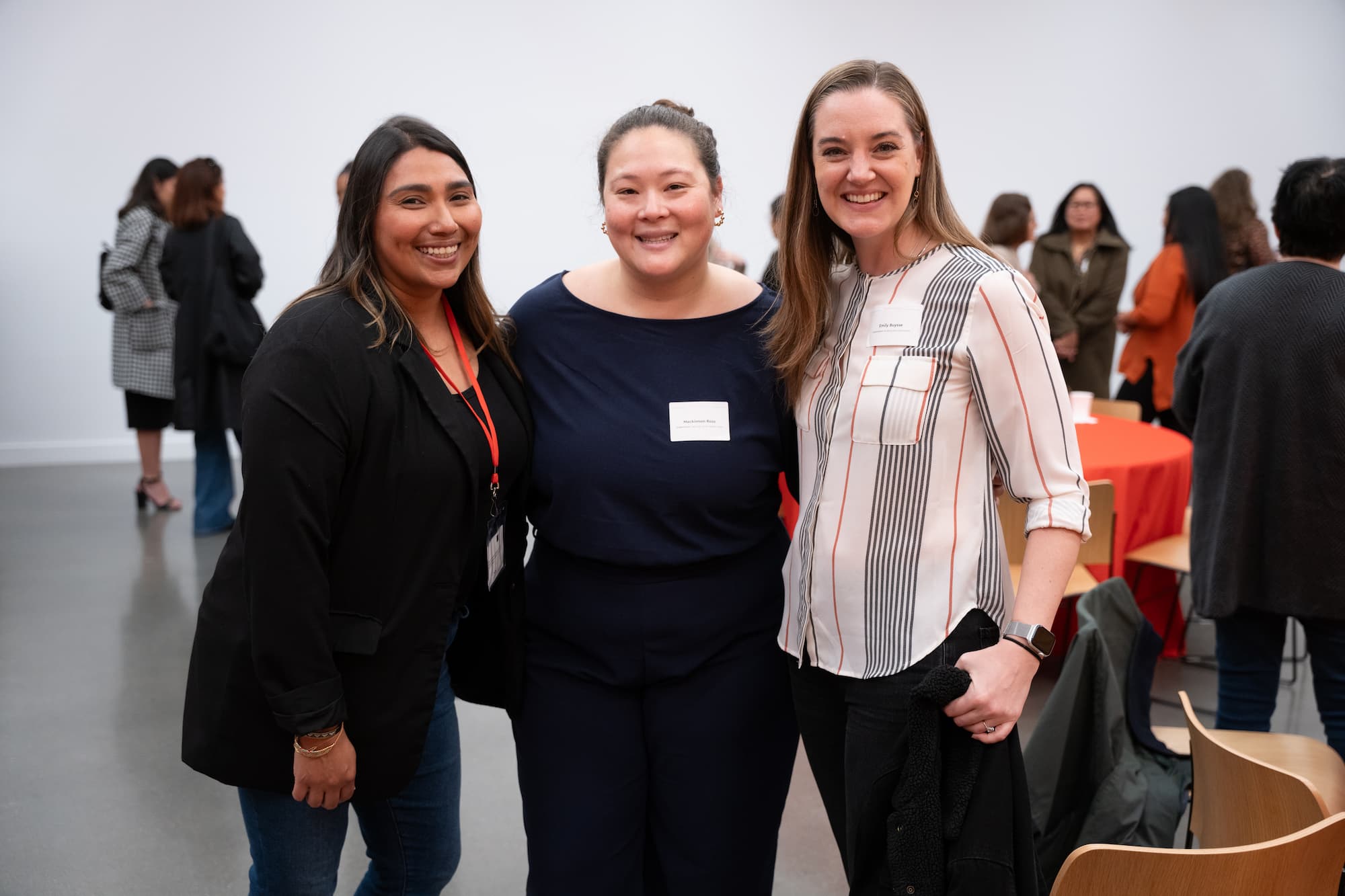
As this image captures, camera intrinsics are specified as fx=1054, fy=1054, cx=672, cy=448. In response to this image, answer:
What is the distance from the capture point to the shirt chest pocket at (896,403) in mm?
1396

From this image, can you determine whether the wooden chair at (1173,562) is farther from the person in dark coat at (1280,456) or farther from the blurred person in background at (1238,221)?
the blurred person in background at (1238,221)

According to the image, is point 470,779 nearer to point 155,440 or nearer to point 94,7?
point 155,440

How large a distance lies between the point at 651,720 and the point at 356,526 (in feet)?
1.87

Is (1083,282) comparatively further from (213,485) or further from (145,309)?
(145,309)

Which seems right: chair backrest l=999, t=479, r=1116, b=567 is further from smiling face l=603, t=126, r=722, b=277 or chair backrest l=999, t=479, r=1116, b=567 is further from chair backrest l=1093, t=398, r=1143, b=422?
smiling face l=603, t=126, r=722, b=277

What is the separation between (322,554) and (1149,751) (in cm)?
190

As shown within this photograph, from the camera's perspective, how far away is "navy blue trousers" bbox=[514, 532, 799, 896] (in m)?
1.63

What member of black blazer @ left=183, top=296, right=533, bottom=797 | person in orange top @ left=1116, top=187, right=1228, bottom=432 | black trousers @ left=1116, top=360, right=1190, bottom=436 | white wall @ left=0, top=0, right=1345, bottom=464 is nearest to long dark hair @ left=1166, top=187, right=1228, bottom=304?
person in orange top @ left=1116, top=187, right=1228, bottom=432

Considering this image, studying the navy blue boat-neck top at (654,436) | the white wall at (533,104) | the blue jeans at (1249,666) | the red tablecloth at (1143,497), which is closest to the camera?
the navy blue boat-neck top at (654,436)

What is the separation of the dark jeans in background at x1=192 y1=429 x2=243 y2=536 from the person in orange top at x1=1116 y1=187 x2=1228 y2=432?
4.65 metres

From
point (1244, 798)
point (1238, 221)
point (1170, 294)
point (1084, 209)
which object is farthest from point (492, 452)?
point (1084, 209)

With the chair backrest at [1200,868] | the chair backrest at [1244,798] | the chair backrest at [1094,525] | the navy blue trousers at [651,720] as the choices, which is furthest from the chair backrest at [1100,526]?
the chair backrest at [1200,868]

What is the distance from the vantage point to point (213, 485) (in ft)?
17.8

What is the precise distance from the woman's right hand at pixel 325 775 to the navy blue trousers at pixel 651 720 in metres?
0.33
